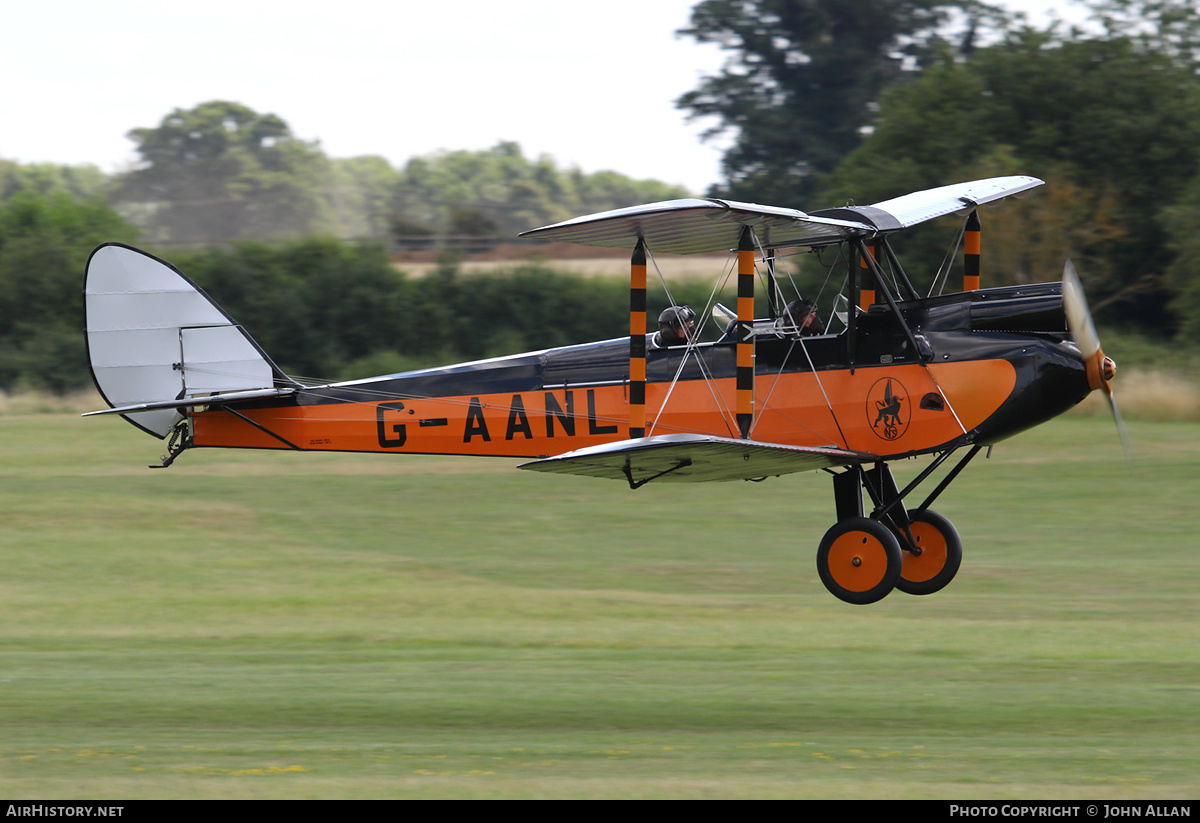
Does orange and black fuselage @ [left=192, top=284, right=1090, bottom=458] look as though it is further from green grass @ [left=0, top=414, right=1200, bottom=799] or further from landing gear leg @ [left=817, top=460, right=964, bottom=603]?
green grass @ [left=0, top=414, right=1200, bottom=799]

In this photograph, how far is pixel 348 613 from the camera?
644 inches

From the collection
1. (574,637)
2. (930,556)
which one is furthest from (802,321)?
(574,637)

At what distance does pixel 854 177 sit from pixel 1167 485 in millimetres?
15898

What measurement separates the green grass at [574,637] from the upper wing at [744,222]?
3.67 meters

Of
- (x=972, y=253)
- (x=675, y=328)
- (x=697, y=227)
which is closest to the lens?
(x=697, y=227)

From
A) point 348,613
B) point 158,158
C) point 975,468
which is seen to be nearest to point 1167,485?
point 975,468

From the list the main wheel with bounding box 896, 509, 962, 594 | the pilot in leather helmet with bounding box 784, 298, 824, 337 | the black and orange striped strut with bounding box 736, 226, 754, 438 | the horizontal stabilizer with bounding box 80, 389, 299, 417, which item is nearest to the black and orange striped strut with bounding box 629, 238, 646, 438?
the black and orange striped strut with bounding box 736, 226, 754, 438

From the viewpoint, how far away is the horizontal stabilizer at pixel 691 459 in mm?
9234

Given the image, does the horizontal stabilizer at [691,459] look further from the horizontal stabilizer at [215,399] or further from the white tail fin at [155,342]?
the white tail fin at [155,342]

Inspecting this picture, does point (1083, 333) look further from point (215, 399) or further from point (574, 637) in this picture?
point (215, 399)

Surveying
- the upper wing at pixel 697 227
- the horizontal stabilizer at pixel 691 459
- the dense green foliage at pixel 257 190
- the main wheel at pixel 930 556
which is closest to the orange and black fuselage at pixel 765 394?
the horizontal stabilizer at pixel 691 459

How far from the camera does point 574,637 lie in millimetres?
14672

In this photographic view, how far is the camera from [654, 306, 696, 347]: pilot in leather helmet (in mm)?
11180

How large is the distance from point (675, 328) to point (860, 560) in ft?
7.78
